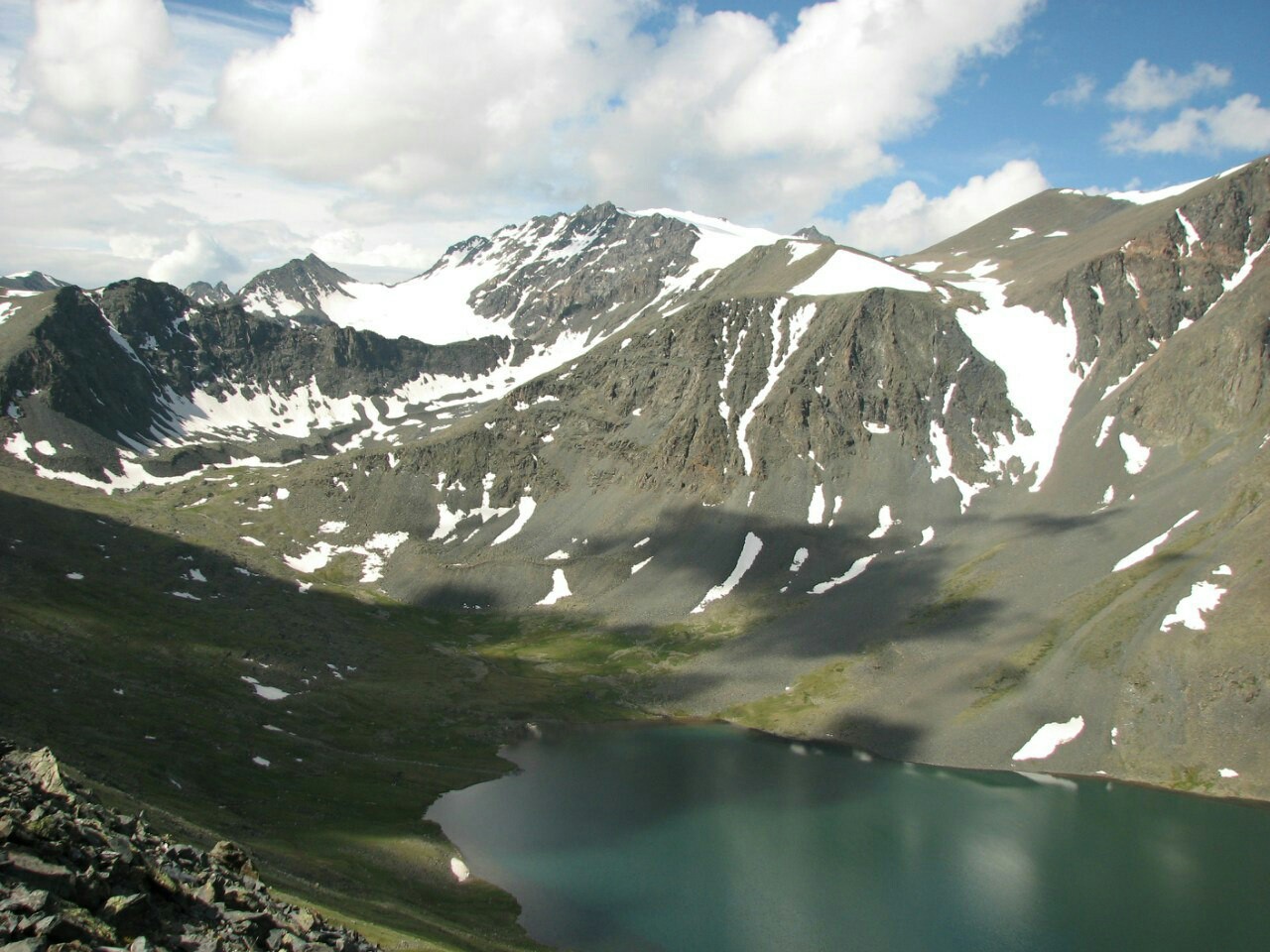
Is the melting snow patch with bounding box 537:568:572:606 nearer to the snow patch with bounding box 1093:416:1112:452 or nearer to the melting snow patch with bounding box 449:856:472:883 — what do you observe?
the melting snow patch with bounding box 449:856:472:883

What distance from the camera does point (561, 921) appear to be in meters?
66.1

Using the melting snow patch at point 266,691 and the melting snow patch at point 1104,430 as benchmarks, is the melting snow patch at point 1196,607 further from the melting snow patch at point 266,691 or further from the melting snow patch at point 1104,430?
the melting snow patch at point 266,691

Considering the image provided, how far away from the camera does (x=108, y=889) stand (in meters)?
26.9

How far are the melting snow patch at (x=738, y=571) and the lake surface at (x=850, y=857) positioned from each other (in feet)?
181

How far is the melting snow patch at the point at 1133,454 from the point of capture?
15412cm

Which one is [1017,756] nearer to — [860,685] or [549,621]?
[860,685]

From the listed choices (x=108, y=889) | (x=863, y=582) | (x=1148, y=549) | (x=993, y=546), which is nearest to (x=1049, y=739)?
(x=1148, y=549)

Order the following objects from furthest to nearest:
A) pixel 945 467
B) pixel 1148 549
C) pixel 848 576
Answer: pixel 945 467, pixel 848 576, pixel 1148 549

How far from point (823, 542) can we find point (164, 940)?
14896 cm

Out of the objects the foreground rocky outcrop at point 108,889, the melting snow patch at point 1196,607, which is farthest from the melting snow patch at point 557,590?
the foreground rocky outcrop at point 108,889

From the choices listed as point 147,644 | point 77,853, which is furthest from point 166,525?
point 77,853

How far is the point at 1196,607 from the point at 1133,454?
61.9 meters

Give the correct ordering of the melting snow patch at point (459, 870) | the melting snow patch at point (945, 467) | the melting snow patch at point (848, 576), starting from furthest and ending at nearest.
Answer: the melting snow patch at point (945, 467) → the melting snow patch at point (848, 576) → the melting snow patch at point (459, 870)

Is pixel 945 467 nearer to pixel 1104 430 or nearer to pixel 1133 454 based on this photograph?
pixel 1104 430
